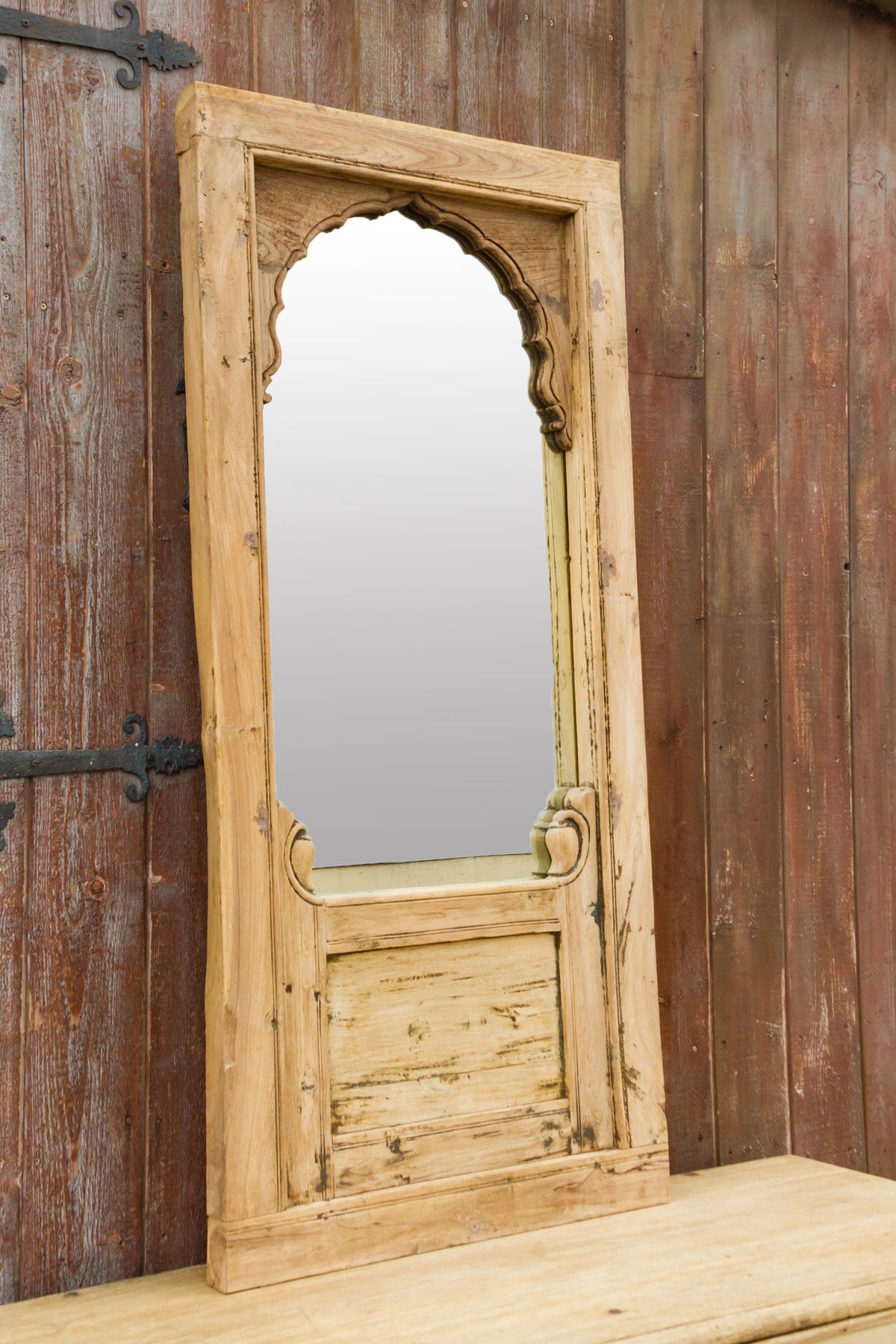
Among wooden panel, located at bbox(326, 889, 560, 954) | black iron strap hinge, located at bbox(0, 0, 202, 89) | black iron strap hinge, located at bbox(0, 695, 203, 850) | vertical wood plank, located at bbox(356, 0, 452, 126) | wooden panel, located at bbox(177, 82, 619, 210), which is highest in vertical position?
vertical wood plank, located at bbox(356, 0, 452, 126)

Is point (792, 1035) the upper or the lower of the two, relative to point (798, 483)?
lower

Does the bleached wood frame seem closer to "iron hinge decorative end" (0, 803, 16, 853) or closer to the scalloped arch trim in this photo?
the scalloped arch trim

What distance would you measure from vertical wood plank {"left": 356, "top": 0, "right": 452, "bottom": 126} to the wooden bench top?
167cm

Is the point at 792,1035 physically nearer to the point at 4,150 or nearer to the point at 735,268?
the point at 735,268

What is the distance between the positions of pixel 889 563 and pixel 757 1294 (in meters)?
1.40

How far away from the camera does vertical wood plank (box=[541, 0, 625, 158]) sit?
2.12 m

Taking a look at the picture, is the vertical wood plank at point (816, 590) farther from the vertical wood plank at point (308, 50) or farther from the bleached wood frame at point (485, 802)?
the vertical wood plank at point (308, 50)

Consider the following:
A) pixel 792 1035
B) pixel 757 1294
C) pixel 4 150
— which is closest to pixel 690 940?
pixel 792 1035

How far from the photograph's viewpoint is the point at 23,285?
67.5 inches

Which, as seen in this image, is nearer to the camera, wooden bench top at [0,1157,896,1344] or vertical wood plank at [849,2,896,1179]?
wooden bench top at [0,1157,896,1344]

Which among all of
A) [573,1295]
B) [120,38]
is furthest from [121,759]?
[120,38]

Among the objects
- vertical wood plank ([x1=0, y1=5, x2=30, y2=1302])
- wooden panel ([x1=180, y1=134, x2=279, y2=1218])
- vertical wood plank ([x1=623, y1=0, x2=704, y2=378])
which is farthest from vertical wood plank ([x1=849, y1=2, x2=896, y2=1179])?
vertical wood plank ([x1=0, y1=5, x2=30, y2=1302])

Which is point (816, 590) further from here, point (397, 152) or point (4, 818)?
point (4, 818)

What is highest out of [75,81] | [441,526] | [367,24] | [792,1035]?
[367,24]
